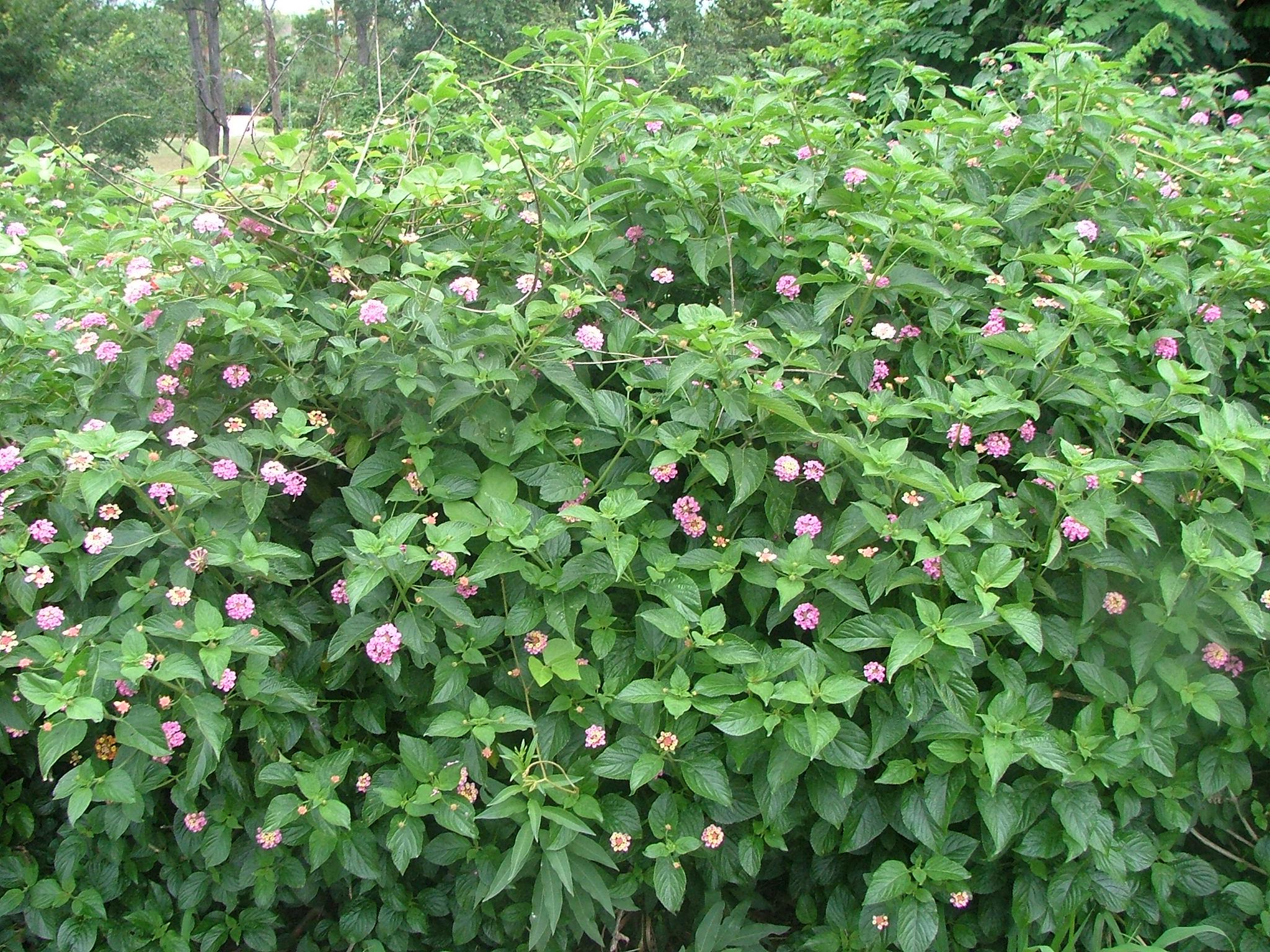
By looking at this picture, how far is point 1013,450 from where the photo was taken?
6.48 ft

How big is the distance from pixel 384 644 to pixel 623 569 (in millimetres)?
439

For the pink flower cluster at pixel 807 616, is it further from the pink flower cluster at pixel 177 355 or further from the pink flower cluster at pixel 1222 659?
the pink flower cluster at pixel 177 355

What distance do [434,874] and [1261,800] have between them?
174cm

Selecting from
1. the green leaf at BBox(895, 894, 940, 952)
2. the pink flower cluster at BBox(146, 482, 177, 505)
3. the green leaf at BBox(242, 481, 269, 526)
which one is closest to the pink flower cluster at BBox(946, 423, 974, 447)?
the green leaf at BBox(895, 894, 940, 952)

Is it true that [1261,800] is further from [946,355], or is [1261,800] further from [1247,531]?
[946,355]

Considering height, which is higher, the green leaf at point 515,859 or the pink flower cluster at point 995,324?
the pink flower cluster at point 995,324

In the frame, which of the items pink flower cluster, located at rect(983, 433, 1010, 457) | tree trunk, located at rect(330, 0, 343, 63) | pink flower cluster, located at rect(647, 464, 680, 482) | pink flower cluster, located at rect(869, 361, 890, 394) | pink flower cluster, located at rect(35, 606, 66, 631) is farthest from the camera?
tree trunk, located at rect(330, 0, 343, 63)

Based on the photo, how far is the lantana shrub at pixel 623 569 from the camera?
1.65 metres

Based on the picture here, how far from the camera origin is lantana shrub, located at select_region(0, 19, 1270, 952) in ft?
5.40

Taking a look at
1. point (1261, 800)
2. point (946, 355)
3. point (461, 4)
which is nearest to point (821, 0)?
point (946, 355)

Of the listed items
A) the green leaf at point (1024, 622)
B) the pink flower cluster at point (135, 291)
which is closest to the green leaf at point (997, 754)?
the green leaf at point (1024, 622)

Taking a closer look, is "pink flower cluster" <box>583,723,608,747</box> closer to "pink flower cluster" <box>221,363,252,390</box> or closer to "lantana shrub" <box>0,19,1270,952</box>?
"lantana shrub" <box>0,19,1270,952</box>

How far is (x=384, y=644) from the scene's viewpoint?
1631mm

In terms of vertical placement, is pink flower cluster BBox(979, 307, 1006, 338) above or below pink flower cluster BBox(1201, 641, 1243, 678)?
above
